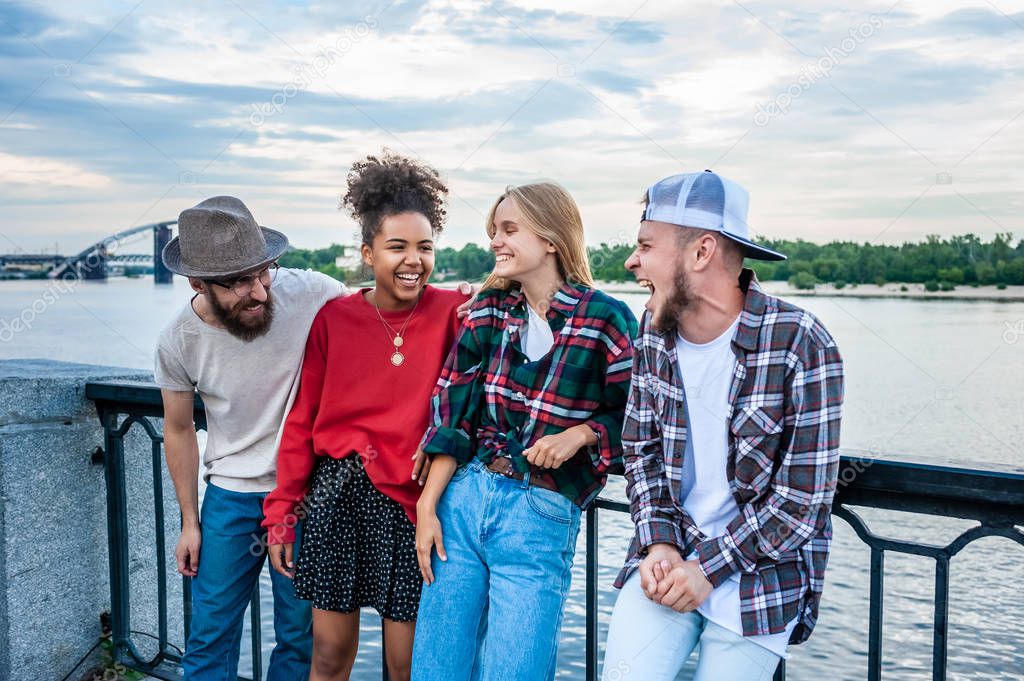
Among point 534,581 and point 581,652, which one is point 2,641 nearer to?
point 534,581

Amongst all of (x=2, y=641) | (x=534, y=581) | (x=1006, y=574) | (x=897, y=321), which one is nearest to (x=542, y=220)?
(x=534, y=581)

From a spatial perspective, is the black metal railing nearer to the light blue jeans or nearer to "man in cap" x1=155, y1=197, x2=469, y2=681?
the light blue jeans

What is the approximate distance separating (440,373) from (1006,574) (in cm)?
1620

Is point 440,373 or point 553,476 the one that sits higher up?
point 440,373

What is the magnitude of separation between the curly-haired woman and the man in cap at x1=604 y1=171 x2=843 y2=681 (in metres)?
0.63

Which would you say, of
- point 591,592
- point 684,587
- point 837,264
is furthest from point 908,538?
point 684,587

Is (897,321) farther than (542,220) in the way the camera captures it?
Yes

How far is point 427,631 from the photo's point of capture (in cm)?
207

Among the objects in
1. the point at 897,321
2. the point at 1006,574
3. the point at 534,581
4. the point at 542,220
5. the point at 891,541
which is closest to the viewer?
the point at 891,541

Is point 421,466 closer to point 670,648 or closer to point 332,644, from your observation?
point 332,644

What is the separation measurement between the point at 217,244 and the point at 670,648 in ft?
5.30

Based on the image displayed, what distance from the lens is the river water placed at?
724cm

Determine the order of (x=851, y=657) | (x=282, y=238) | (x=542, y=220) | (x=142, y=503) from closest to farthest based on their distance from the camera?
(x=542, y=220), (x=282, y=238), (x=142, y=503), (x=851, y=657)

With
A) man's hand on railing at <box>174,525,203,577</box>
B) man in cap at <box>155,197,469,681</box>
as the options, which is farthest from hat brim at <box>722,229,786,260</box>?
man's hand on railing at <box>174,525,203,577</box>
